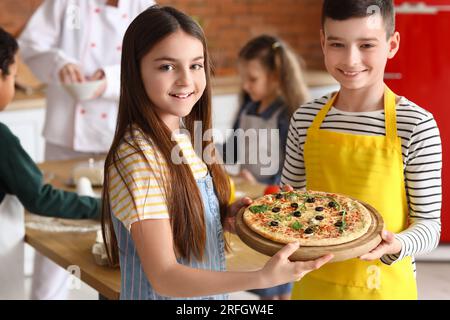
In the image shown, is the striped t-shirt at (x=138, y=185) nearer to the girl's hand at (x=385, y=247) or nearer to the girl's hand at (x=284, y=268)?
the girl's hand at (x=284, y=268)

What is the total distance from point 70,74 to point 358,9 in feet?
3.79

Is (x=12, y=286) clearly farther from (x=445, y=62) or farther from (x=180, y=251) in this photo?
(x=445, y=62)

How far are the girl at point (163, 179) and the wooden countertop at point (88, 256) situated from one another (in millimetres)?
221

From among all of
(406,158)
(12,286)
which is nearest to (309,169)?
(406,158)

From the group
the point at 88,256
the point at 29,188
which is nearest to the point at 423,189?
the point at 88,256

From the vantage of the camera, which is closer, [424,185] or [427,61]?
[424,185]

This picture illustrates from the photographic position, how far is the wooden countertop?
143 cm

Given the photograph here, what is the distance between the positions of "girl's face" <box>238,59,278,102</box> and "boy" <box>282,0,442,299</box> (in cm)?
115

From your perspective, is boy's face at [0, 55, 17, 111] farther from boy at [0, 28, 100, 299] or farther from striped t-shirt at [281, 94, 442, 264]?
striped t-shirt at [281, 94, 442, 264]

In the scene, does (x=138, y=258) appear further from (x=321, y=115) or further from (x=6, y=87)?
(x=6, y=87)

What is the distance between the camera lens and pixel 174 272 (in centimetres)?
104

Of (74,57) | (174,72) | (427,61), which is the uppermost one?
(427,61)

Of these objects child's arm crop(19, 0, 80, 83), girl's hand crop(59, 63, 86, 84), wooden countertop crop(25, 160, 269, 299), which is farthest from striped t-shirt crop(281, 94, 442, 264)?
child's arm crop(19, 0, 80, 83)

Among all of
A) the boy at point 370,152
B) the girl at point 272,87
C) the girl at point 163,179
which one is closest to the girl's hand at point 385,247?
the boy at point 370,152
